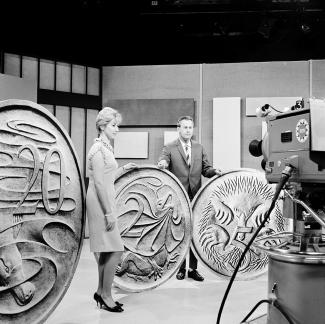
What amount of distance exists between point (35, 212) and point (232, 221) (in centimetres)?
210

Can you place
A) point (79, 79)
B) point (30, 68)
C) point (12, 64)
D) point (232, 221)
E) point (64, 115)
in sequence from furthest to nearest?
point (79, 79) → point (64, 115) → point (30, 68) → point (12, 64) → point (232, 221)

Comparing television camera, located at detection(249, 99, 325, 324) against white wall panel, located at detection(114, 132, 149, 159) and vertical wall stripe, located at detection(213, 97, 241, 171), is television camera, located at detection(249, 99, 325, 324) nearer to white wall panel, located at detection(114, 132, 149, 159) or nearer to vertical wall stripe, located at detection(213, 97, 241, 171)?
vertical wall stripe, located at detection(213, 97, 241, 171)

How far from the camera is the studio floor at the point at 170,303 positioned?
2883mm

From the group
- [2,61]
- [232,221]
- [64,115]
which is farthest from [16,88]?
[232,221]

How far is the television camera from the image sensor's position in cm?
161

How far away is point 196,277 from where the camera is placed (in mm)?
4043

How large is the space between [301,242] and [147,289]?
81.6 inches

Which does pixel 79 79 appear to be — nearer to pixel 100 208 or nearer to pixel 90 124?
pixel 90 124

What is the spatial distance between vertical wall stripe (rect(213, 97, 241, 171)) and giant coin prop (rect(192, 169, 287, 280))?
2.04 meters

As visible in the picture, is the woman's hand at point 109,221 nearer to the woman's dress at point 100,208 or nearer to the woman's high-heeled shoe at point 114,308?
the woman's dress at point 100,208

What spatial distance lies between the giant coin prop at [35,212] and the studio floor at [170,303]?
Result: 0.66 metres

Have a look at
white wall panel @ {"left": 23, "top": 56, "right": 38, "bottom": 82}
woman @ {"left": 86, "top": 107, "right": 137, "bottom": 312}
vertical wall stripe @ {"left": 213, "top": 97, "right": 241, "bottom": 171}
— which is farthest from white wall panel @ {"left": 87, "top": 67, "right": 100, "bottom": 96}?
woman @ {"left": 86, "top": 107, "right": 137, "bottom": 312}

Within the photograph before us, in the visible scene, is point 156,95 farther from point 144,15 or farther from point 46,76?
point 46,76

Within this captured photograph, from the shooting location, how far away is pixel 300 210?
71.5 inches
